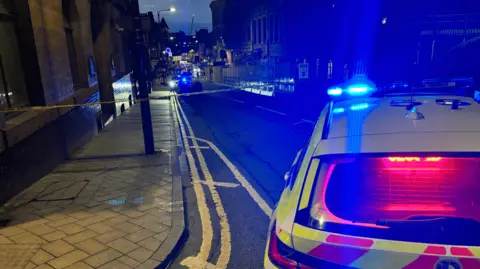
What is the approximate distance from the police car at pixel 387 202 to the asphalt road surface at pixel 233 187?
1.84m

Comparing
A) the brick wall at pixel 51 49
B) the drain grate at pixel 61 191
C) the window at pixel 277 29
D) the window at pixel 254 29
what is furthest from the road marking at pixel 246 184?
the window at pixel 254 29

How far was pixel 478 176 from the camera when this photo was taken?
6.29 ft

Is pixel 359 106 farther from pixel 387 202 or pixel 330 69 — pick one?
pixel 330 69

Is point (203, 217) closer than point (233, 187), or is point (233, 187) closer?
point (203, 217)

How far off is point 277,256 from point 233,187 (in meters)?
4.25

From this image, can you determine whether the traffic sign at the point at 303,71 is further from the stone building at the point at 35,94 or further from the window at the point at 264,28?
the window at the point at 264,28

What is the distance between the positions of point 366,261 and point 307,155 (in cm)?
76

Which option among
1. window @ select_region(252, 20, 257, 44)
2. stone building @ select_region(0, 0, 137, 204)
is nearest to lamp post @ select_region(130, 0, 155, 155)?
stone building @ select_region(0, 0, 137, 204)

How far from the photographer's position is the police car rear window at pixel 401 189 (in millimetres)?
1943

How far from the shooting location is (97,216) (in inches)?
197

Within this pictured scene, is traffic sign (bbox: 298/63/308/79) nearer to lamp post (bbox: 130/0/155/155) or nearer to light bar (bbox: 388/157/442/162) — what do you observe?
lamp post (bbox: 130/0/155/155)

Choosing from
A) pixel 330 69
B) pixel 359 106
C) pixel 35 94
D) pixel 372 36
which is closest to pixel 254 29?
pixel 330 69

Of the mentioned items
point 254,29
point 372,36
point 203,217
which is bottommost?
point 203,217

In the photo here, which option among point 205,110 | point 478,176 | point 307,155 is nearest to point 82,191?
point 307,155
